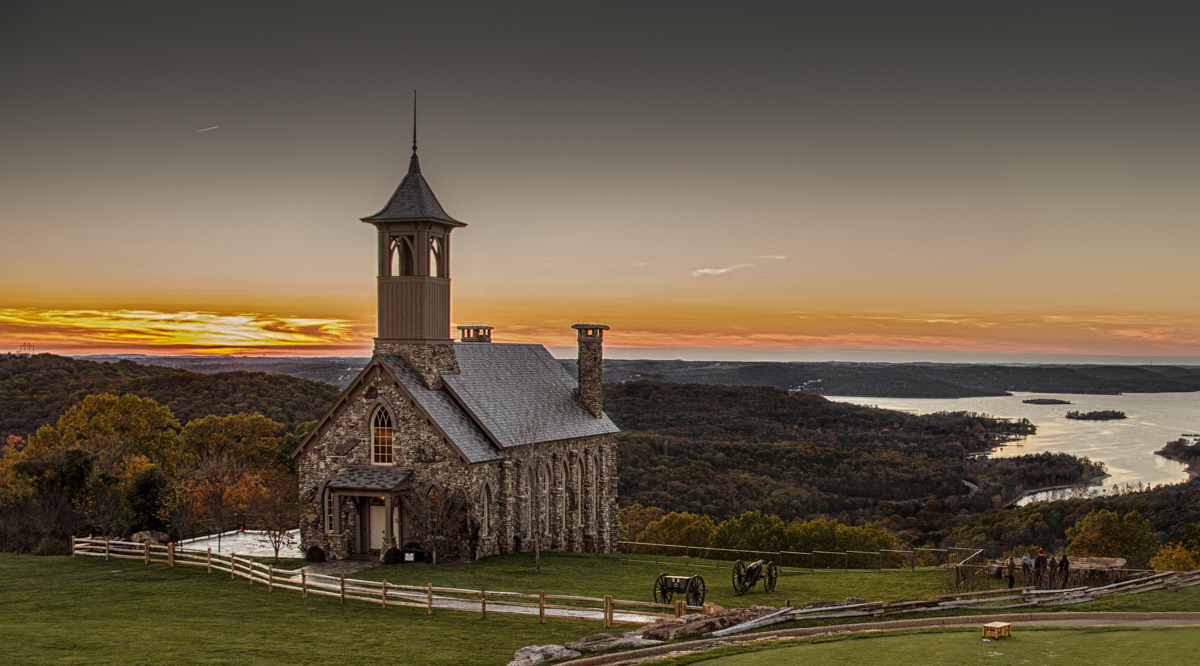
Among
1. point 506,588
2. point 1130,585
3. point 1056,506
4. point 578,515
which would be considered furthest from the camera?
point 1056,506

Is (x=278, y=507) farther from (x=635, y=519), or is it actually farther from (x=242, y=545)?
(x=635, y=519)

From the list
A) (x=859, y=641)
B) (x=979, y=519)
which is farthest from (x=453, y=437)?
(x=979, y=519)

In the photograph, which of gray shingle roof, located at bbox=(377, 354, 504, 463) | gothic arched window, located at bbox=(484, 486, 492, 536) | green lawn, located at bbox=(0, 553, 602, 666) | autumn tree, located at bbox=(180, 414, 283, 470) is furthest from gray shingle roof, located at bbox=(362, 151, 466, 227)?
autumn tree, located at bbox=(180, 414, 283, 470)

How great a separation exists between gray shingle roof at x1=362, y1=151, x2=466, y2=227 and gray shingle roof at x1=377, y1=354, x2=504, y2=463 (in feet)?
18.3

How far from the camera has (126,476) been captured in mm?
44938

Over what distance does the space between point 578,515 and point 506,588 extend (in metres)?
12.7

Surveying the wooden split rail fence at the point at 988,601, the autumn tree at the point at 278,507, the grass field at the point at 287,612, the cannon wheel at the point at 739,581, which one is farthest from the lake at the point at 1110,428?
the autumn tree at the point at 278,507

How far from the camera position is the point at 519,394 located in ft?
127

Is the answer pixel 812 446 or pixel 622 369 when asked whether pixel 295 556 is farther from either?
pixel 622 369

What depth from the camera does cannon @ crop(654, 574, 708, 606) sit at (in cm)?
2332

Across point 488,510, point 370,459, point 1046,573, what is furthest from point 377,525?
point 1046,573

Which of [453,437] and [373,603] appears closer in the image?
[373,603]

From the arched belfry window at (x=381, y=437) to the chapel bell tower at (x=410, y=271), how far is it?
9.87 feet

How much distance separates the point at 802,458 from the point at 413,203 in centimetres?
7104
